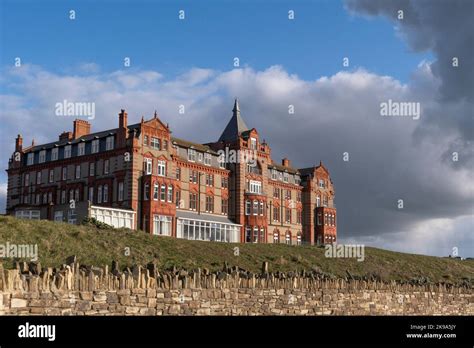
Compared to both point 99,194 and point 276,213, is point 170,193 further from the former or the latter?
point 276,213

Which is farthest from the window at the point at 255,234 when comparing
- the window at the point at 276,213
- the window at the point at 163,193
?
the window at the point at 163,193

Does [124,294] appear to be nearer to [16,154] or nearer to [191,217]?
[191,217]

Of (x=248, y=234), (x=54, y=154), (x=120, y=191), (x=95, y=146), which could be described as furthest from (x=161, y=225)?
(x=54, y=154)

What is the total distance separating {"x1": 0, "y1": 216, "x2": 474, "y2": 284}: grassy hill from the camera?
36750mm

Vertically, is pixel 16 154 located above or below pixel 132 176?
above

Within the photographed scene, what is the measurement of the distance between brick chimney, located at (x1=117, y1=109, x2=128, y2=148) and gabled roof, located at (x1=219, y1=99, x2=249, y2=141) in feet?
59.6

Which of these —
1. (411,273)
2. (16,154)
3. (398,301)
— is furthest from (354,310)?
(16,154)

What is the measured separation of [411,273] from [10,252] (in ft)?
121

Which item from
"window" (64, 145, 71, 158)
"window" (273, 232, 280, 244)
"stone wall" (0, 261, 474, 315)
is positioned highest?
"window" (64, 145, 71, 158)

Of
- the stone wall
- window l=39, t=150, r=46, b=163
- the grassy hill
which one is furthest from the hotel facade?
the stone wall

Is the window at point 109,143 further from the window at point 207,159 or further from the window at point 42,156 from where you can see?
the window at point 207,159

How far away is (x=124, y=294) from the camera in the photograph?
16766 mm

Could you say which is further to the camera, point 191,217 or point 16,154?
point 16,154

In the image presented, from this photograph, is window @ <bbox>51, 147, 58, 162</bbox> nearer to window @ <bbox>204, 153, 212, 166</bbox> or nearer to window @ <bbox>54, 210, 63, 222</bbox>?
window @ <bbox>54, 210, 63, 222</bbox>
